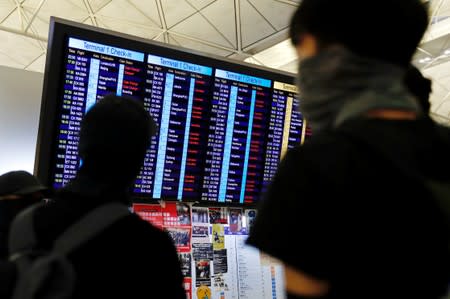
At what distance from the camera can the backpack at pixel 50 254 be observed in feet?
3.17

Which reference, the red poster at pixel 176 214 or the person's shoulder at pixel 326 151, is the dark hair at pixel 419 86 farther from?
the red poster at pixel 176 214

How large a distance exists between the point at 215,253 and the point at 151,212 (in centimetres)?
48

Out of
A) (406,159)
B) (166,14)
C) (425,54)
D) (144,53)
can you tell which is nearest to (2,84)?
(144,53)

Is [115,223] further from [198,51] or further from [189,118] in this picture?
[198,51]

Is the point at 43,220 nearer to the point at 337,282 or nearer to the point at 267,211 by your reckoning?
the point at 267,211

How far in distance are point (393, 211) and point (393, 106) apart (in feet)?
0.72

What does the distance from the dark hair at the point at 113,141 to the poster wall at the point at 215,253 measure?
1.51 metres

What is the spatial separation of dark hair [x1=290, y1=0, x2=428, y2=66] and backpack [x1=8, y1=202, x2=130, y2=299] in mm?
607

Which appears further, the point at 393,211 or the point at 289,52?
the point at 289,52

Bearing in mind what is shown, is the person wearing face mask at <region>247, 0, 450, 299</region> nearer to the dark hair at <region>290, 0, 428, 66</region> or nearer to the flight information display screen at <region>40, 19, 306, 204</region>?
the dark hair at <region>290, 0, 428, 66</region>

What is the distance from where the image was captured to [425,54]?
447 inches

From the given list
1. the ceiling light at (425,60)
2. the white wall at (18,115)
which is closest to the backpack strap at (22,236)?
the white wall at (18,115)

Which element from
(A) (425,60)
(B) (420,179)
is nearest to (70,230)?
(B) (420,179)

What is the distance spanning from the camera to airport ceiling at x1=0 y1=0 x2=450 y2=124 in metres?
9.06
